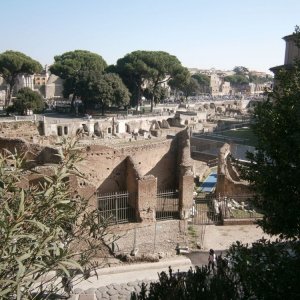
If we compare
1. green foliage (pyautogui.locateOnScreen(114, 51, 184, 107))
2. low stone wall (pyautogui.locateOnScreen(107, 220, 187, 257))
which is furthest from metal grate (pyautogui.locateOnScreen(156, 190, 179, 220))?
green foliage (pyautogui.locateOnScreen(114, 51, 184, 107))

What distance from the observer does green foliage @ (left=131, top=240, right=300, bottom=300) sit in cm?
592

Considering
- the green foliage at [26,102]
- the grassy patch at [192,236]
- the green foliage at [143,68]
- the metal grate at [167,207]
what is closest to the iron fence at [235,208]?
the grassy patch at [192,236]

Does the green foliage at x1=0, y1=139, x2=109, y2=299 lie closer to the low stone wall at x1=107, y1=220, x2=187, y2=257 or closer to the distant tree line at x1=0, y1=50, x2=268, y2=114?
the low stone wall at x1=107, y1=220, x2=187, y2=257

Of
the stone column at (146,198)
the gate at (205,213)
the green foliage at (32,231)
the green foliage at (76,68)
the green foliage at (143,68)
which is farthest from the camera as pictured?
the green foliage at (143,68)

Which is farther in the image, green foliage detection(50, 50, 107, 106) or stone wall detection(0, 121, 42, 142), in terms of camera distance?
green foliage detection(50, 50, 107, 106)

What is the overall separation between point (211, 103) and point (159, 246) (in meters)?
59.5

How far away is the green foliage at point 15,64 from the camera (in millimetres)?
43319

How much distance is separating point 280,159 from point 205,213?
9119mm

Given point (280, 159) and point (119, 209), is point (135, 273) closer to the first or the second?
point (119, 209)

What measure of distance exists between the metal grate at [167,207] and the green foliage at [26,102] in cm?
2641

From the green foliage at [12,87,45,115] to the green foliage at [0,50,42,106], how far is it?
6151 mm

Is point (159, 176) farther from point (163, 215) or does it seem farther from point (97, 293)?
point (97, 293)

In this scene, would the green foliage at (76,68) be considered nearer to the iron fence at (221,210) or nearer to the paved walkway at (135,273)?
the iron fence at (221,210)

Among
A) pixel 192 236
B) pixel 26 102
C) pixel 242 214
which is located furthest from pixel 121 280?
pixel 26 102
